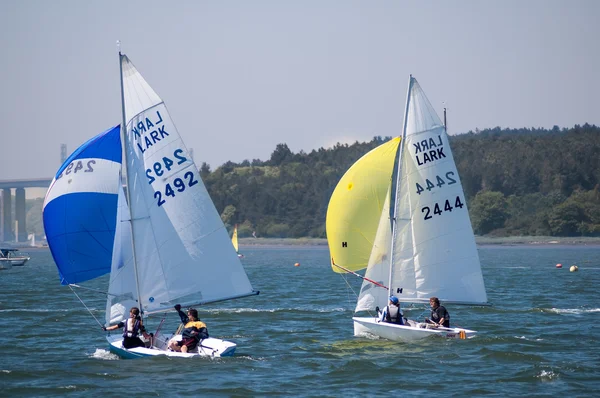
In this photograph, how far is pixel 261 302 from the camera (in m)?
40.0

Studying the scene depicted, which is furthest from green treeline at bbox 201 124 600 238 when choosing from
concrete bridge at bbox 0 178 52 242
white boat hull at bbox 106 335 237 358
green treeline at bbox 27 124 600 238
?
white boat hull at bbox 106 335 237 358

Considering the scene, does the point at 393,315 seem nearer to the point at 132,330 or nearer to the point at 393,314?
the point at 393,314

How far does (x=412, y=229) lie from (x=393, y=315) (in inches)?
93.6

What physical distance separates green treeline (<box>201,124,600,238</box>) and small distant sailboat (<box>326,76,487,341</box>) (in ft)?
289

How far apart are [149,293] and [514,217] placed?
99782 millimetres

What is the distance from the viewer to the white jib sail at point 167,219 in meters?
→ 21.8

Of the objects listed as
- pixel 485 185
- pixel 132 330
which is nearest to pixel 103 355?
pixel 132 330

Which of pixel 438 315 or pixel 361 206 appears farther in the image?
pixel 361 206

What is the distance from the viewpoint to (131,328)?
22.0m

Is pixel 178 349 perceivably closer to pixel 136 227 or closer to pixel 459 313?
pixel 136 227

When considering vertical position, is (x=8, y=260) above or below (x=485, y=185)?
below

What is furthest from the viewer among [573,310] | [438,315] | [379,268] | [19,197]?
[19,197]

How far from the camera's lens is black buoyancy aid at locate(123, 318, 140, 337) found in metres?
21.9

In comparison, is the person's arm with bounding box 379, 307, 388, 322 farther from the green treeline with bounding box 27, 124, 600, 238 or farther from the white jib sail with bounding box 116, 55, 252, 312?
the green treeline with bounding box 27, 124, 600, 238
